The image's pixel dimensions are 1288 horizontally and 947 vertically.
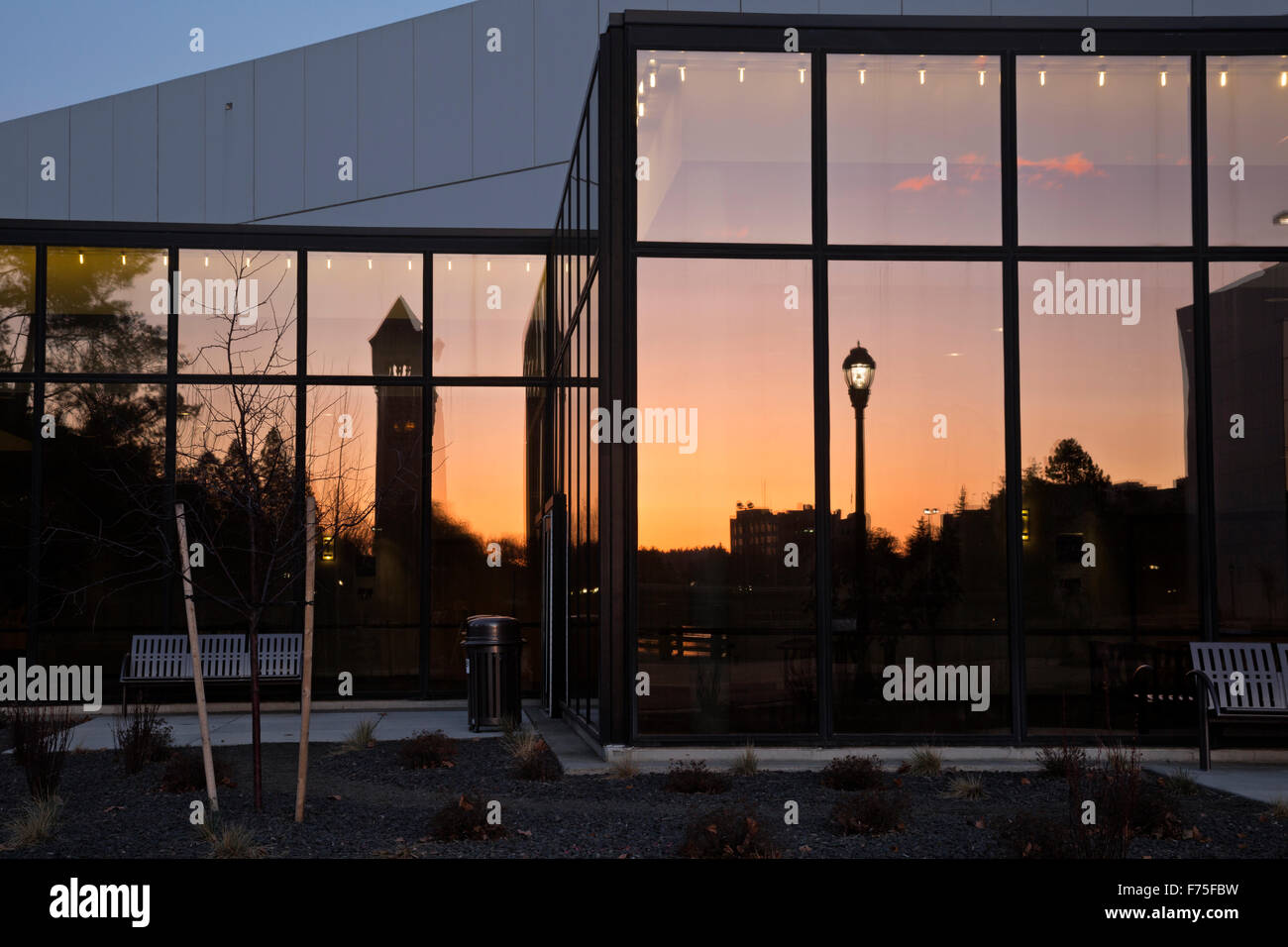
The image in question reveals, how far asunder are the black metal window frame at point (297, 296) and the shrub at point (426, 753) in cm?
488

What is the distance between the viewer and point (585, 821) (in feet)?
24.7

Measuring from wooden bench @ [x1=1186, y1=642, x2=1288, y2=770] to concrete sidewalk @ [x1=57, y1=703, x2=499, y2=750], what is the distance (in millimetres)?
6298

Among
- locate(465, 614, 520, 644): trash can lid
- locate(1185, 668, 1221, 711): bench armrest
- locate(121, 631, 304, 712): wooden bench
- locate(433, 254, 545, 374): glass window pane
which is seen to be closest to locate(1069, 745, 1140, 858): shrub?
locate(1185, 668, 1221, 711): bench armrest

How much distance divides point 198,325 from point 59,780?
7.78 meters

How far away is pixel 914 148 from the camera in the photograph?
1052cm

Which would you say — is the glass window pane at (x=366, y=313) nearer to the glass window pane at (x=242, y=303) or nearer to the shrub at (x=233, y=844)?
the glass window pane at (x=242, y=303)

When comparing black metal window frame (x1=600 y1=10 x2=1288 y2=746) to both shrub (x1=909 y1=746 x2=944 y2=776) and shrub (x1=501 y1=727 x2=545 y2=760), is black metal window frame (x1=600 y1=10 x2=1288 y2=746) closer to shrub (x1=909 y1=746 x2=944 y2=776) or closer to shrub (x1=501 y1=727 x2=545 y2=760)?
shrub (x1=909 y1=746 x2=944 y2=776)

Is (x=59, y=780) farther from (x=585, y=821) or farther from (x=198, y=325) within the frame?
(x=198, y=325)

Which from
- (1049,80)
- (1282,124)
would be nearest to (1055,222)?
(1049,80)

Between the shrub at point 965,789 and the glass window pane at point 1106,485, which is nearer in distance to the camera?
the shrub at point 965,789

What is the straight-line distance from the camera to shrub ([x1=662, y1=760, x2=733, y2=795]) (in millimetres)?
8516

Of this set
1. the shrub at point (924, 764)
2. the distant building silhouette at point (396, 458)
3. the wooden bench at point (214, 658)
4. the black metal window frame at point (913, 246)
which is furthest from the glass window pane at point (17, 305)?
the shrub at point (924, 764)

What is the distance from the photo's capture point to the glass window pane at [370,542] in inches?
586

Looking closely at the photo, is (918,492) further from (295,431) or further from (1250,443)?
(295,431)
